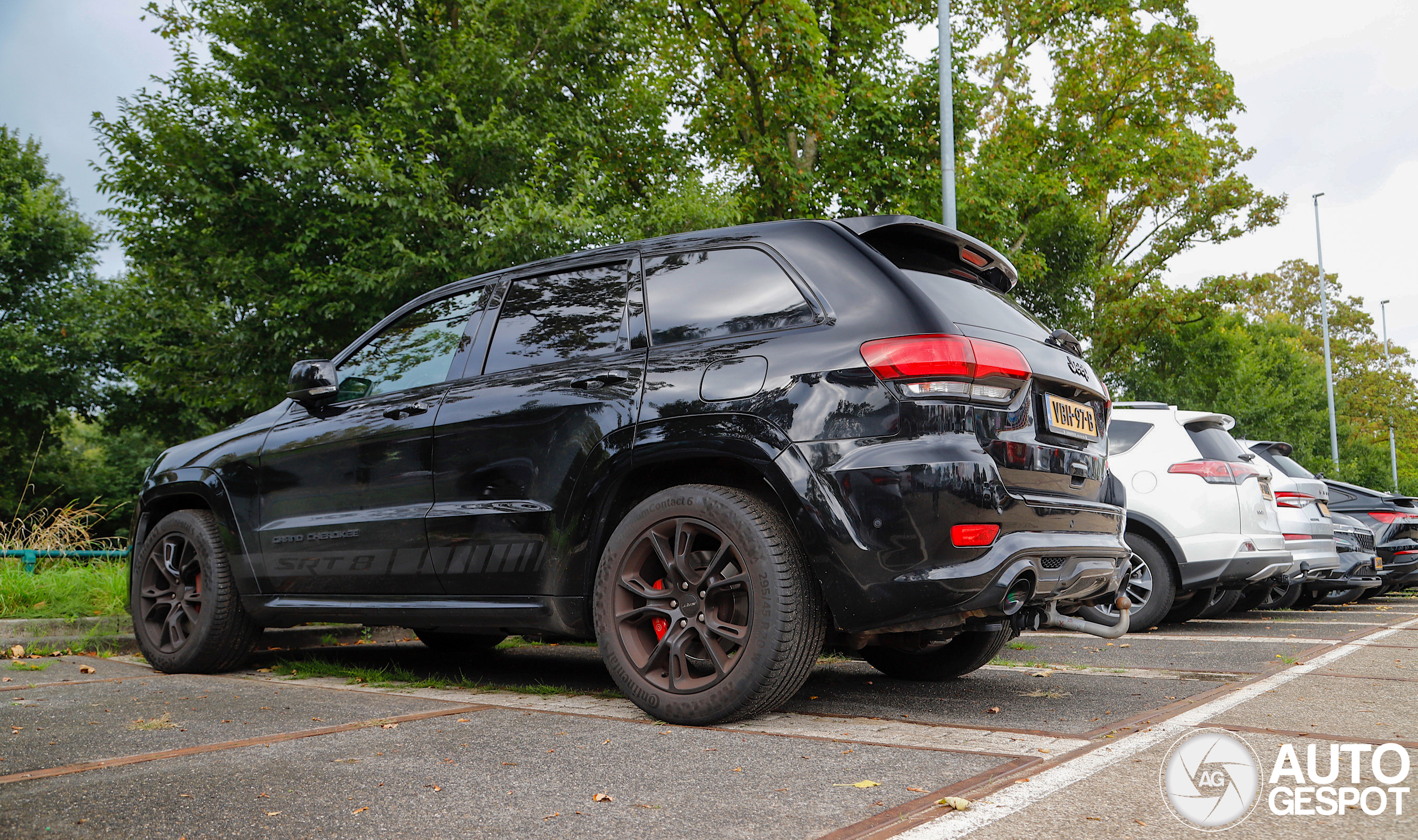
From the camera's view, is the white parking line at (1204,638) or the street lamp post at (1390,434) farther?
the street lamp post at (1390,434)

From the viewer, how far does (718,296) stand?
3.94 meters

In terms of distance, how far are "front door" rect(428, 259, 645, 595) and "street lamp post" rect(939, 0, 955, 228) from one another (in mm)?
7146

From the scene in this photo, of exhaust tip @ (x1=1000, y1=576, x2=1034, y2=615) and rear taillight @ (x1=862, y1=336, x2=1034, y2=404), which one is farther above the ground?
rear taillight @ (x1=862, y1=336, x2=1034, y2=404)

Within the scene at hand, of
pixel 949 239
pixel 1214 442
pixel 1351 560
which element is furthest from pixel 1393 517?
pixel 949 239

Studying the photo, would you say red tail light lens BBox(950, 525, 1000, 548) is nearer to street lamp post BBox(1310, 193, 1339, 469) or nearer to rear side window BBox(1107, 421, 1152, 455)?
rear side window BBox(1107, 421, 1152, 455)

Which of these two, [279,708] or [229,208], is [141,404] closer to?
[229,208]

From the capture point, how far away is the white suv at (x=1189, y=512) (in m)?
7.74

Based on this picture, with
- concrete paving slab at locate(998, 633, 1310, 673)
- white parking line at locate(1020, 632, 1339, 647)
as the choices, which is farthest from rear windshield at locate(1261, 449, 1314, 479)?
concrete paving slab at locate(998, 633, 1310, 673)

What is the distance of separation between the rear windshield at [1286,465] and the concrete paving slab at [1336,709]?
212 inches

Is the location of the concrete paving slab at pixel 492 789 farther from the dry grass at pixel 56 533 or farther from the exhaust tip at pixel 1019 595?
the dry grass at pixel 56 533

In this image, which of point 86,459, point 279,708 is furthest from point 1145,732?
point 86,459

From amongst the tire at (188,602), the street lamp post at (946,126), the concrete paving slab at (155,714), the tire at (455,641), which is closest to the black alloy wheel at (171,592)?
the tire at (188,602)

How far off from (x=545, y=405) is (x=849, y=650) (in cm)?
199

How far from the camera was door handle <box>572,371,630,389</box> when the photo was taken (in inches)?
155
